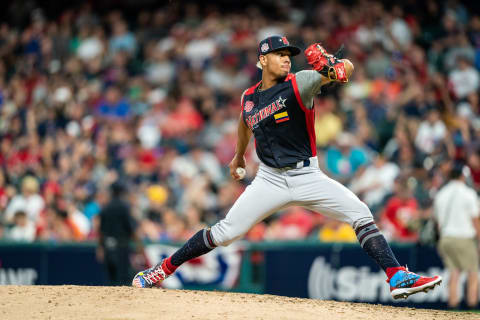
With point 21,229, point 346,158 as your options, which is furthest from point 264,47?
point 21,229

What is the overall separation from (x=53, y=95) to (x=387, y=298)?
874cm

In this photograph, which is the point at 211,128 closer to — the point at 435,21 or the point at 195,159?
the point at 195,159

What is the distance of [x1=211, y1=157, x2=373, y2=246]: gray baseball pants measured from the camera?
19.7 feet

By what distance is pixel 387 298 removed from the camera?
1073 centimetres

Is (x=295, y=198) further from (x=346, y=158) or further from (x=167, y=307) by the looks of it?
(x=346, y=158)

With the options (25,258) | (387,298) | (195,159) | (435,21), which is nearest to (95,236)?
(25,258)

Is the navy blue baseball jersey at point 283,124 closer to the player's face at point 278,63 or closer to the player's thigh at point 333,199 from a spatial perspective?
the player's face at point 278,63

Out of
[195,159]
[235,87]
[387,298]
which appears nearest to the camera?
[387,298]

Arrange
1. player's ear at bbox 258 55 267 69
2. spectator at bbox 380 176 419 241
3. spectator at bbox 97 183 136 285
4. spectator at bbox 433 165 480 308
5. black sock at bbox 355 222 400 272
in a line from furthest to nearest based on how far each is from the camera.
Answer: spectator at bbox 97 183 136 285 → spectator at bbox 380 176 419 241 → spectator at bbox 433 165 480 308 → player's ear at bbox 258 55 267 69 → black sock at bbox 355 222 400 272

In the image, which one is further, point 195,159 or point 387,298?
point 195,159

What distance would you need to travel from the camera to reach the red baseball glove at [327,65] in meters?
5.72

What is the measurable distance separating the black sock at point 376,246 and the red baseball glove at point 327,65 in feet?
3.83

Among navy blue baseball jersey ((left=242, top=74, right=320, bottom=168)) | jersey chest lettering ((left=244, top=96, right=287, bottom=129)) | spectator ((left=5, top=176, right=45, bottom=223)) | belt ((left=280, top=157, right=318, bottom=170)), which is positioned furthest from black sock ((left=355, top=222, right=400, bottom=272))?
spectator ((left=5, top=176, right=45, bottom=223))

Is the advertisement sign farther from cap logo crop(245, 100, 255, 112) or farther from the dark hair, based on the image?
cap logo crop(245, 100, 255, 112)
